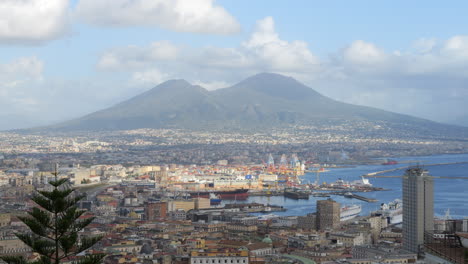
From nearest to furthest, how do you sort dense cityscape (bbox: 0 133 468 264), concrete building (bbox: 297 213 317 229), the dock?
1. dense cityscape (bbox: 0 133 468 264)
2. concrete building (bbox: 297 213 317 229)
3. the dock

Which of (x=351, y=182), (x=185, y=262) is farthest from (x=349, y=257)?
(x=351, y=182)

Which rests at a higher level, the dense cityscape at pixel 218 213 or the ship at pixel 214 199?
the dense cityscape at pixel 218 213

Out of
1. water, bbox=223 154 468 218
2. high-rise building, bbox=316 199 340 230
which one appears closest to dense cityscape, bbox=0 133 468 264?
high-rise building, bbox=316 199 340 230

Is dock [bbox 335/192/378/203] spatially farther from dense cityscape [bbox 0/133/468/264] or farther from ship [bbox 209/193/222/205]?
ship [bbox 209/193/222/205]

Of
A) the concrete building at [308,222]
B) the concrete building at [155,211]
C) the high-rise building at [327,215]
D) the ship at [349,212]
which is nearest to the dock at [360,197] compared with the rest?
the ship at [349,212]

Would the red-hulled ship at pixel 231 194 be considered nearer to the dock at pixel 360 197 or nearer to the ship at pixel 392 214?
the dock at pixel 360 197

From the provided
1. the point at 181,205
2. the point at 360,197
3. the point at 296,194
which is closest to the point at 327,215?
the point at 181,205
